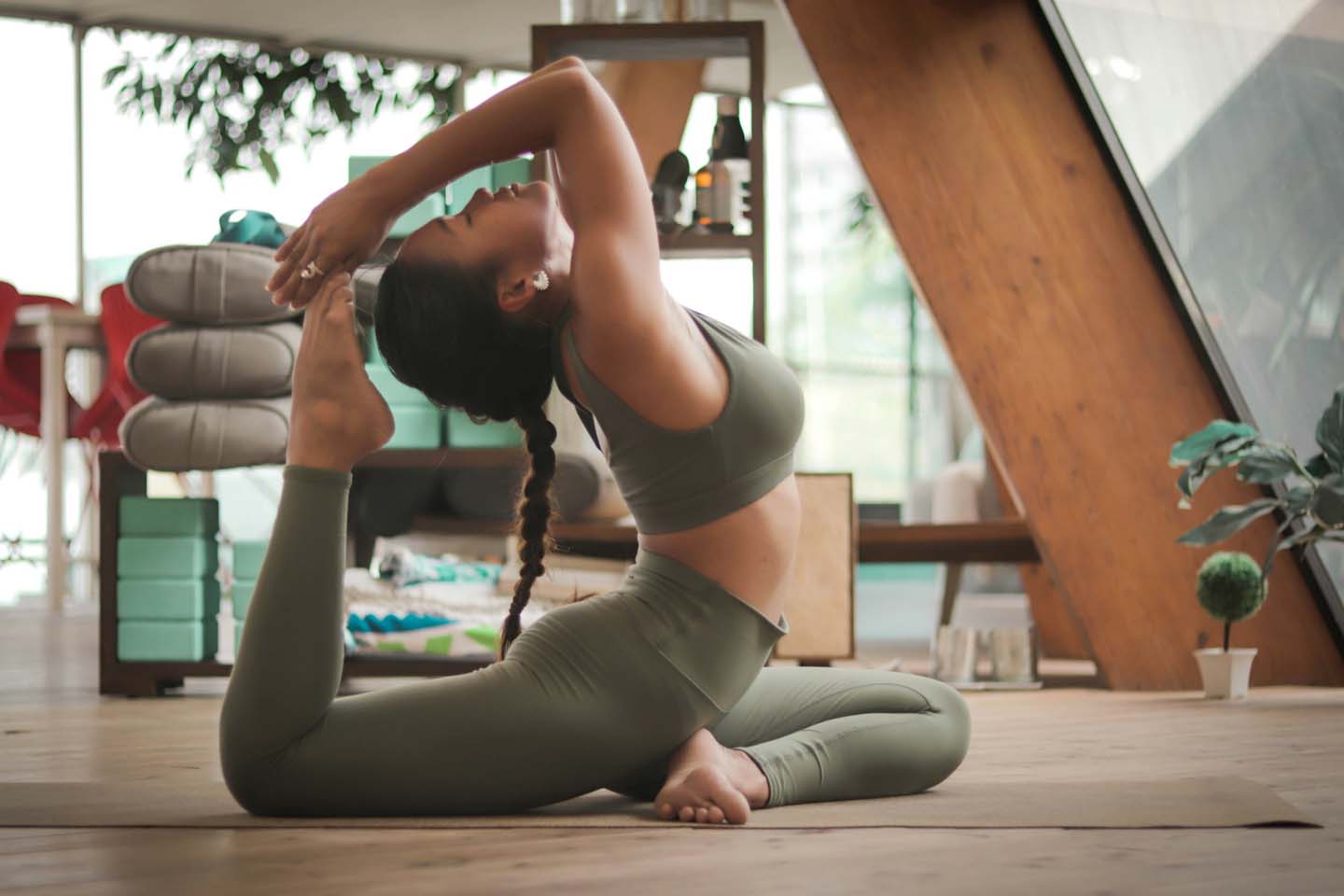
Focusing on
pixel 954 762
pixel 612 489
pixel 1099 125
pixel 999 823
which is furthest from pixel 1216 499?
pixel 999 823

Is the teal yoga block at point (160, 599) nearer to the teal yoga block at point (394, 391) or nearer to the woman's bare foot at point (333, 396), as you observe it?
the teal yoga block at point (394, 391)

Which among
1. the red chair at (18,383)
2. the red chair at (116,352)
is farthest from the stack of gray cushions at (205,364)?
the red chair at (18,383)

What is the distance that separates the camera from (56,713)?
9.44 feet

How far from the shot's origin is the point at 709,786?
1486mm

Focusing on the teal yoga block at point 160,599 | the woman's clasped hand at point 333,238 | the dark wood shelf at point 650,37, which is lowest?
the teal yoga block at point 160,599

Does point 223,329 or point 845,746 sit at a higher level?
point 223,329

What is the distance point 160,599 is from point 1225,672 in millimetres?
2215

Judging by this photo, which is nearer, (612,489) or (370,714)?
(370,714)

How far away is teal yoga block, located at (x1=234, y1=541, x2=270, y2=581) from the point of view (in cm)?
334

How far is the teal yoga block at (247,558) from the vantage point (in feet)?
11.0

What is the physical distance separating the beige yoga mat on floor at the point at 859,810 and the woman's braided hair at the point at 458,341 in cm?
21

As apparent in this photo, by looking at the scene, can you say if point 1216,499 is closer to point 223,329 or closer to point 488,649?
point 488,649

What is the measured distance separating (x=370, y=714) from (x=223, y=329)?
1979 millimetres

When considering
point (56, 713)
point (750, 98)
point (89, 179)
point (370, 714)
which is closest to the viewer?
point (370, 714)
